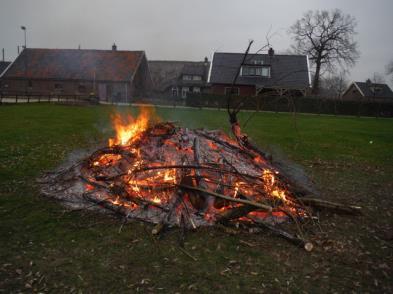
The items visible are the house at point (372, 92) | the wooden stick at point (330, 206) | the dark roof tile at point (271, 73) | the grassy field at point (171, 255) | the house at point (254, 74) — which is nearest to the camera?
the grassy field at point (171, 255)

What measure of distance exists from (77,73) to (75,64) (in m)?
2.06

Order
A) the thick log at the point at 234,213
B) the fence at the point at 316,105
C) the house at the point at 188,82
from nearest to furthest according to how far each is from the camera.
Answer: the thick log at the point at 234,213 → the fence at the point at 316,105 → the house at the point at 188,82

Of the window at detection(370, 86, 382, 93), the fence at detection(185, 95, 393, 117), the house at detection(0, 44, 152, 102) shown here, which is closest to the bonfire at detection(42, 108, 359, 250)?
the fence at detection(185, 95, 393, 117)

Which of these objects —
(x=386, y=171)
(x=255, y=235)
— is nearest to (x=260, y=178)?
(x=255, y=235)

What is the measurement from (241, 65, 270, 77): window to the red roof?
1482cm

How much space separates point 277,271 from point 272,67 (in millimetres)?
42724

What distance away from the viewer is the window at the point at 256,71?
43.2 meters

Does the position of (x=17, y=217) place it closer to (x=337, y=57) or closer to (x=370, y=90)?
(x=337, y=57)

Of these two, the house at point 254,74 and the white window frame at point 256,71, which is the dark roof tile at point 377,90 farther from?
the white window frame at point 256,71

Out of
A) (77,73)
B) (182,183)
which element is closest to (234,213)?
(182,183)

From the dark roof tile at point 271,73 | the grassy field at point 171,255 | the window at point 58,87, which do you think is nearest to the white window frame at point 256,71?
the dark roof tile at point 271,73

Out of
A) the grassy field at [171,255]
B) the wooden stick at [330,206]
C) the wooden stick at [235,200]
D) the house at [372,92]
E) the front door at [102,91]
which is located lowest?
the grassy field at [171,255]

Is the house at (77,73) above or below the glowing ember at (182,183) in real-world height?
above

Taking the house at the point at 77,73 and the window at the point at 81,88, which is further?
the window at the point at 81,88
